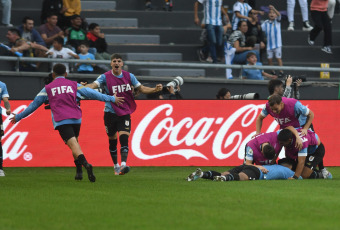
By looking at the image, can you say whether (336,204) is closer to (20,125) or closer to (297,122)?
(297,122)

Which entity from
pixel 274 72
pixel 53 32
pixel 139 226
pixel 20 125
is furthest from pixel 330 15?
pixel 139 226

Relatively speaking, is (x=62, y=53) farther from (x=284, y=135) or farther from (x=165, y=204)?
(x=165, y=204)

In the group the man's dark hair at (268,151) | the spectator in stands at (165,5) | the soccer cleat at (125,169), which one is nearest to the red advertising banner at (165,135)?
the soccer cleat at (125,169)

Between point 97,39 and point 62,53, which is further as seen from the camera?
point 97,39

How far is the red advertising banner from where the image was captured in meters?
19.3

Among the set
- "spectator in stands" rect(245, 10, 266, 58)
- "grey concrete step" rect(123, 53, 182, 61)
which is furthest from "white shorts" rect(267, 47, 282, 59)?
"grey concrete step" rect(123, 53, 182, 61)

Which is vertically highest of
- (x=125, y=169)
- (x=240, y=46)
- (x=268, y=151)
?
(x=240, y=46)

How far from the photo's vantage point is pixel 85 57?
22828mm

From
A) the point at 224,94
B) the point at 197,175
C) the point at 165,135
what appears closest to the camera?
the point at 197,175

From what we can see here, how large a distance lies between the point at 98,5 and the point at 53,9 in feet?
8.19

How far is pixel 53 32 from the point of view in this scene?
23656 mm

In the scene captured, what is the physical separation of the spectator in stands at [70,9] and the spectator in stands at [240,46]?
4389 mm

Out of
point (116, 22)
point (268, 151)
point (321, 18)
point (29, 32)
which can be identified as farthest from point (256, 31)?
point (268, 151)

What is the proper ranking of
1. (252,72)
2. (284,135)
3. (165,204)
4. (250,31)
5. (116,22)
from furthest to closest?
(116,22) < (250,31) < (252,72) < (284,135) < (165,204)
